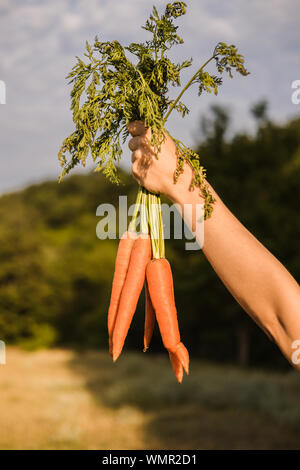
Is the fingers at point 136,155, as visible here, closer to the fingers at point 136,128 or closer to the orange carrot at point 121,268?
the fingers at point 136,128

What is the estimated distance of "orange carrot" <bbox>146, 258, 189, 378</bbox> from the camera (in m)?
1.83

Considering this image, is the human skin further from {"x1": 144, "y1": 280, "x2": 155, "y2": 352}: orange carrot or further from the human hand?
{"x1": 144, "y1": 280, "x2": 155, "y2": 352}: orange carrot

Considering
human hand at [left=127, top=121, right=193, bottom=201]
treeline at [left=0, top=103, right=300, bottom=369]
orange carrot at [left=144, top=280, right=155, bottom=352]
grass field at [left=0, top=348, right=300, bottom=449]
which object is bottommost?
grass field at [left=0, top=348, right=300, bottom=449]

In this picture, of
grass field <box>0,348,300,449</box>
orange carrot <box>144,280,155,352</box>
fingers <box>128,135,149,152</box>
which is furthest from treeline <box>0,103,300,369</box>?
fingers <box>128,135,149,152</box>

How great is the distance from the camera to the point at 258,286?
1361mm

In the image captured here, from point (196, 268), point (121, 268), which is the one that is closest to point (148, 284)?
point (121, 268)

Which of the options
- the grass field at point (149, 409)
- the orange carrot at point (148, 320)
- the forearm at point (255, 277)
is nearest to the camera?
the forearm at point (255, 277)

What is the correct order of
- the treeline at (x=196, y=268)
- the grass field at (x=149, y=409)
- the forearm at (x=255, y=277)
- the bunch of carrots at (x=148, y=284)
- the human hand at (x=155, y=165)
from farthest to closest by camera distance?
1. the treeline at (x=196, y=268)
2. the grass field at (x=149, y=409)
3. the bunch of carrots at (x=148, y=284)
4. the human hand at (x=155, y=165)
5. the forearm at (x=255, y=277)

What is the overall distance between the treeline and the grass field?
1879 millimetres

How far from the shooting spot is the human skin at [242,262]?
4.39ft

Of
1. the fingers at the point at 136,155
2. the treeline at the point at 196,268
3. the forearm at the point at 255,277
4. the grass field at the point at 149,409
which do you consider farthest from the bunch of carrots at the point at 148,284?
the treeline at the point at 196,268

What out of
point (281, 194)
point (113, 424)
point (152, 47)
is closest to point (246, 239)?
point (152, 47)

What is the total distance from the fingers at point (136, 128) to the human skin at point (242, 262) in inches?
1.3

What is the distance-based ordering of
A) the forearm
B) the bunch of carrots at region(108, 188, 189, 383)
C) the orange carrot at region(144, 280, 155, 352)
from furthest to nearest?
the orange carrot at region(144, 280, 155, 352), the bunch of carrots at region(108, 188, 189, 383), the forearm
